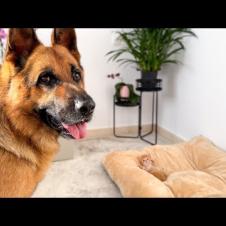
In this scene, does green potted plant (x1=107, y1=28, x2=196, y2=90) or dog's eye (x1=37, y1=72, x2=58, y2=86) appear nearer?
dog's eye (x1=37, y1=72, x2=58, y2=86)

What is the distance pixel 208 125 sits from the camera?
9.14 ft

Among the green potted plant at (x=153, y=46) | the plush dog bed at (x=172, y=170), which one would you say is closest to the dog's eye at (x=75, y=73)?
the plush dog bed at (x=172, y=170)

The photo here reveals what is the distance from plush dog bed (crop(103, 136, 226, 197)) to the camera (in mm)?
1903

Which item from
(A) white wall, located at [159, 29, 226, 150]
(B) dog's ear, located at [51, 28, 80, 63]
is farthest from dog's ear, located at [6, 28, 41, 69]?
(A) white wall, located at [159, 29, 226, 150]

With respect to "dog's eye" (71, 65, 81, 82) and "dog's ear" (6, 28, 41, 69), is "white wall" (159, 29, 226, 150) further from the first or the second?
"dog's ear" (6, 28, 41, 69)

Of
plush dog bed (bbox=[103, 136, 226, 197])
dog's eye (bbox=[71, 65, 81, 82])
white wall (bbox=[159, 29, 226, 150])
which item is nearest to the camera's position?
dog's eye (bbox=[71, 65, 81, 82])

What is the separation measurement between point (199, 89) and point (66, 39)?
1828 mm

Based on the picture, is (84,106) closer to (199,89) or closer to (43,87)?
(43,87)

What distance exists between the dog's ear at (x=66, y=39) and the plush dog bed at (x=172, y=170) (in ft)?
3.16

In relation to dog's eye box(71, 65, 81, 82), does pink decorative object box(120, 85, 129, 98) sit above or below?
below

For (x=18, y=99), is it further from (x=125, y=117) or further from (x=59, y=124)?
(x=125, y=117)

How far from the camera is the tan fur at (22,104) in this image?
1.16m

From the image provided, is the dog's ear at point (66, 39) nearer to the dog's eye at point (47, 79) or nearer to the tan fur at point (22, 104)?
the tan fur at point (22, 104)
